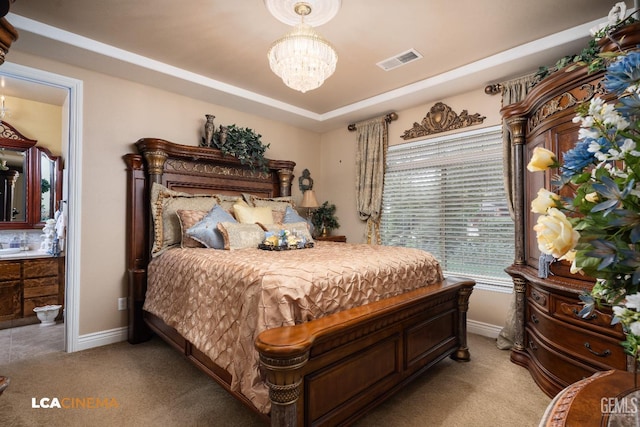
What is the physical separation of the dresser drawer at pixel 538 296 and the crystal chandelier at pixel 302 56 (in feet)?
7.43

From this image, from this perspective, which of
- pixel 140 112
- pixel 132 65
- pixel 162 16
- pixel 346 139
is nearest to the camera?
pixel 162 16

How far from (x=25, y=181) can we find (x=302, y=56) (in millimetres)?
3993

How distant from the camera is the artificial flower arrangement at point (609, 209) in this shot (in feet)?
1.54

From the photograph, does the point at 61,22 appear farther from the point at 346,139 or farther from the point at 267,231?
the point at 346,139

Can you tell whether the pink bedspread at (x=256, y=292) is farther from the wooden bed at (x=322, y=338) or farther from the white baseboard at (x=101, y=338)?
the white baseboard at (x=101, y=338)

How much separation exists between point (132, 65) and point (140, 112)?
0.51 m

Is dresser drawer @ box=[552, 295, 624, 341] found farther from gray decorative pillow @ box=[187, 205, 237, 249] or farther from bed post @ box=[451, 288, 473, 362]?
gray decorative pillow @ box=[187, 205, 237, 249]

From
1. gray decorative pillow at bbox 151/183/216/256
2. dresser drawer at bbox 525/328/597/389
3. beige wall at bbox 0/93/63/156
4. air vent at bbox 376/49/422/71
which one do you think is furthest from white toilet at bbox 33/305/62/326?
dresser drawer at bbox 525/328/597/389

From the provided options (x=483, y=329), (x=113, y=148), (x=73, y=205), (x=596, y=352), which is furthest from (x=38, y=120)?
(x=596, y=352)

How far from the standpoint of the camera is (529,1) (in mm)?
2258

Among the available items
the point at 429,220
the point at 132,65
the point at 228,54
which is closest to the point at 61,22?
the point at 132,65

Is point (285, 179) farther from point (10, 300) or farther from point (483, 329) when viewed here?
point (10, 300)

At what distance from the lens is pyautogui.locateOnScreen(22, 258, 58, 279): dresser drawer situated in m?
3.62

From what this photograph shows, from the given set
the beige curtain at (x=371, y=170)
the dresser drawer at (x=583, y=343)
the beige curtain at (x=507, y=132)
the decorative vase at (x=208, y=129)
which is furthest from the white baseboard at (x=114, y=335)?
the decorative vase at (x=208, y=129)
